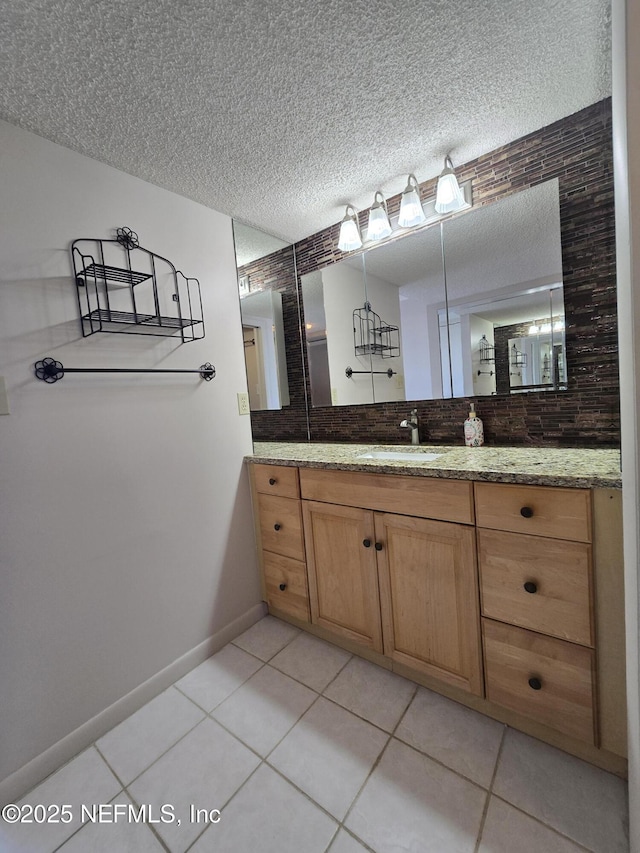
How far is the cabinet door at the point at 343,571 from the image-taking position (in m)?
1.48

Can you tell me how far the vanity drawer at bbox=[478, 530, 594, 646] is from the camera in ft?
3.36

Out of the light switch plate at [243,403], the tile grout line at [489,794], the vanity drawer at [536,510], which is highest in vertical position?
the light switch plate at [243,403]

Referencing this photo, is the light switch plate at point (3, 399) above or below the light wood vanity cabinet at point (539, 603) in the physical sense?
above

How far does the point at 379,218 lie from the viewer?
1810 mm

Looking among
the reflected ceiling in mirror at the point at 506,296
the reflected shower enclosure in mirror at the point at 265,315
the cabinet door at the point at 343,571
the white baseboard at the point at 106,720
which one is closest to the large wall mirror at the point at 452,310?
the reflected ceiling in mirror at the point at 506,296

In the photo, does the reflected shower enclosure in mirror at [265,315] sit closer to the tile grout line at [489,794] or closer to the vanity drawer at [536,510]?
the vanity drawer at [536,510]

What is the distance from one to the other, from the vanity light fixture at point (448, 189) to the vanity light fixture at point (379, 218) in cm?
27

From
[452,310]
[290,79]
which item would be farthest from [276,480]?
[290,79]

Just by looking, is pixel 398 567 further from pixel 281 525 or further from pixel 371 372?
pixel 371 372

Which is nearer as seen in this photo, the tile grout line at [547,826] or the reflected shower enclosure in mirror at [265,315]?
the tile grout line at [547,826]

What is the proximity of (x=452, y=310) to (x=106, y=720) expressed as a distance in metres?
2.26

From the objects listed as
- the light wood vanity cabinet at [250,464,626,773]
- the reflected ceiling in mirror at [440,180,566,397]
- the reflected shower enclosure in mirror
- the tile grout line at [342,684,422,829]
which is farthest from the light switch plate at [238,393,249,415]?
the tile grout line at [342,684,422,829]

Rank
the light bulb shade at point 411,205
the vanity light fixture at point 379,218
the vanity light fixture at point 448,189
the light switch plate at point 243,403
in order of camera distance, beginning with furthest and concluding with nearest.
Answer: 1. the light switch plate at point 243,403
2. the vanity light fixture at point 379,218
3. the light bulb shade at point 411,205
4. the vanity light fixture at point 448,189

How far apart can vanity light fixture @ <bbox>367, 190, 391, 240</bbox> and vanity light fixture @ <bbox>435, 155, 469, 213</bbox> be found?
272 mm
